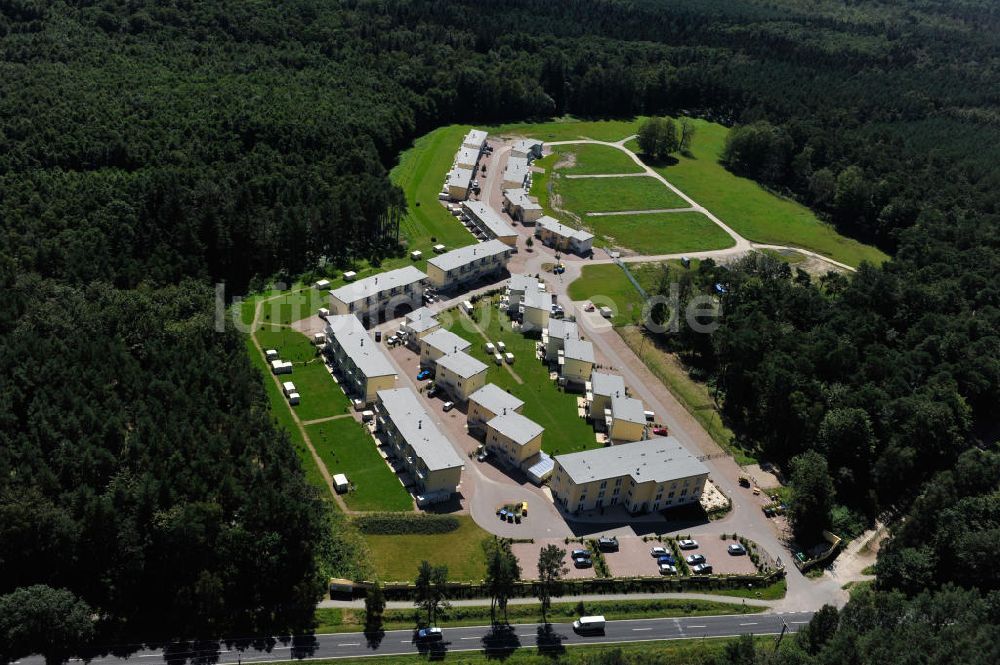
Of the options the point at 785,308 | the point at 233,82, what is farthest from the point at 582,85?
the point at 785,308

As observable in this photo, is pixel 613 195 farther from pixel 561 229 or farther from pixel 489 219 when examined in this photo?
pixel 489 219

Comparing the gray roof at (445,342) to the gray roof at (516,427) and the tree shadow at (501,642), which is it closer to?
the gray roof at (516,427)

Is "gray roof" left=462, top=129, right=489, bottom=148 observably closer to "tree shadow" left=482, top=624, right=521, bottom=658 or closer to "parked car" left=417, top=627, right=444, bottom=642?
"tree shadow" left=482, top=624, right=521, bottom=658

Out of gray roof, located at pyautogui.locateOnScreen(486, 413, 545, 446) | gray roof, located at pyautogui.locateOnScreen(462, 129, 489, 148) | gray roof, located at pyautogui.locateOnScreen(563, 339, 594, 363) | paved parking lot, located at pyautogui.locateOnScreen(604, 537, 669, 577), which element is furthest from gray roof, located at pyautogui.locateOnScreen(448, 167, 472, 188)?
paved parking lot, located at pyautogui.locateOnScreen(604, 537, 669, 577)

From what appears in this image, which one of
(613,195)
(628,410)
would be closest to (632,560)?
(628,410)

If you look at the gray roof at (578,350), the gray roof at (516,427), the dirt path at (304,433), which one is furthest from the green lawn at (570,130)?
the gray roof at (516,427)

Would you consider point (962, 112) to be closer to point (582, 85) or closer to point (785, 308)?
point (582, 85)

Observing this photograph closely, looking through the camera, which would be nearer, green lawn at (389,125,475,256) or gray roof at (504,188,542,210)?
green lawn at (389,125,475,256)
